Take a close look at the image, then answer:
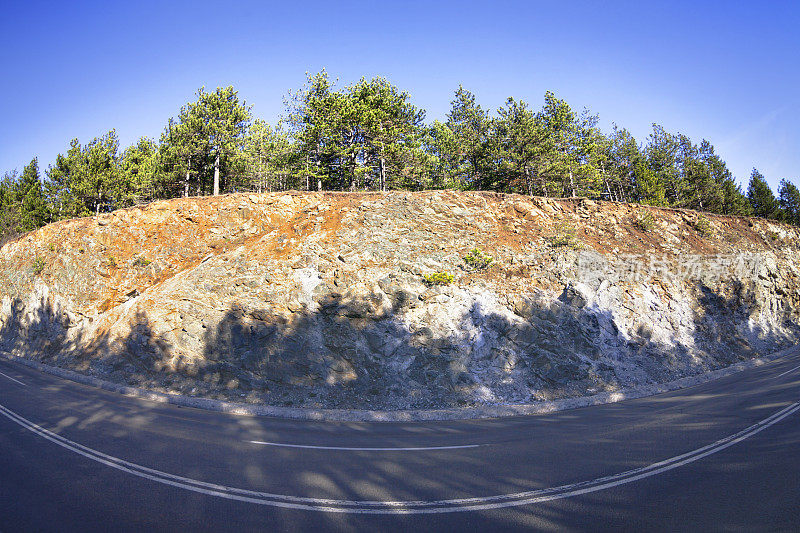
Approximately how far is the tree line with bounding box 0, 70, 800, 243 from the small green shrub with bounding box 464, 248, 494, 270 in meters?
12.2

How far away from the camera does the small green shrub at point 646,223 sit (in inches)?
916

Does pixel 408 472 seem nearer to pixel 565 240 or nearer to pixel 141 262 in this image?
pixel 565 240

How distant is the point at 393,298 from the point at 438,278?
2.57m

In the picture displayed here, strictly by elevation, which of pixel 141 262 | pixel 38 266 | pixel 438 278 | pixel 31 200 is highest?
pixel 31 200

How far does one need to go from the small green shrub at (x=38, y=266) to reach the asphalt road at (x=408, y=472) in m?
19.9

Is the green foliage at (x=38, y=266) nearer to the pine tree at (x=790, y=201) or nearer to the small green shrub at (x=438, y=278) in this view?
the small green shrub at (x=438, y=278)

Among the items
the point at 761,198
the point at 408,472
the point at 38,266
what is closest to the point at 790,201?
the point at 761,198

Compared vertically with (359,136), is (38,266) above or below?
below

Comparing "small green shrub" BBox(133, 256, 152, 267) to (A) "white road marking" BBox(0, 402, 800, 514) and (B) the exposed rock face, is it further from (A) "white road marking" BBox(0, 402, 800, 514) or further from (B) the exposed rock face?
(A) "white road marking" BBox(0, 402, 800, 514)

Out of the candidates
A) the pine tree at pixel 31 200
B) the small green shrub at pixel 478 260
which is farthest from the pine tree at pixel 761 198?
the pine tree at pixel 31 200

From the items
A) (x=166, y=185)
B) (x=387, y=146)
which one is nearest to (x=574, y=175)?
(x=387, y=146)

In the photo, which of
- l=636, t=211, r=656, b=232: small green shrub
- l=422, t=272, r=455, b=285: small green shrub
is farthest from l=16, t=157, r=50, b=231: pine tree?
l=636, t=211, r=656, b=232: small green shrub

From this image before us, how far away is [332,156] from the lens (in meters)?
28.8

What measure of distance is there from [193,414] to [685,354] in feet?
70.5
